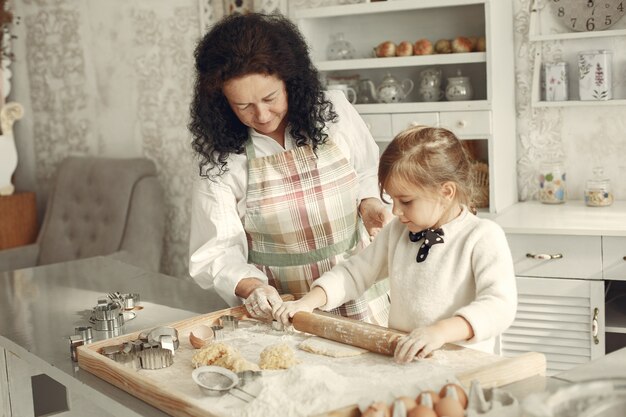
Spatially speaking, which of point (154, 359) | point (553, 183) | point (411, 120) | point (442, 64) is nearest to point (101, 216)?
point (411, 120)

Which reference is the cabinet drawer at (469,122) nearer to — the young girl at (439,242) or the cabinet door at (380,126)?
the cabinet door at (380,126)

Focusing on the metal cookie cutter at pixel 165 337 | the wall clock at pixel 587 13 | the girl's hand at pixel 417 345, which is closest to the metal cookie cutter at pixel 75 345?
the metal cookie cutter at pixel 165 337

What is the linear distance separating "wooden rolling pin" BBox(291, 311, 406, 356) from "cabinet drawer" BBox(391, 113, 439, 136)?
5.79 feet

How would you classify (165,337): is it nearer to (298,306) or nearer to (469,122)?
(298,306)

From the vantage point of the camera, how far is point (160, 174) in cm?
490

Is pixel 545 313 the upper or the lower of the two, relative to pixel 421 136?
lower

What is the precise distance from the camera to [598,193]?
344 cm

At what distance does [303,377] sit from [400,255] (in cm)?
52

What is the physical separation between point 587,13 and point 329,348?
7.68 feet

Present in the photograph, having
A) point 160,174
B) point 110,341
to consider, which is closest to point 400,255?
point 110,341

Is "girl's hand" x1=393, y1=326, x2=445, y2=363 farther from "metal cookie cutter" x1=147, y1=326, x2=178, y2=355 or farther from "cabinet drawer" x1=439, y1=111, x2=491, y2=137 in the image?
"cabinet drawer" x1=439, y1=111, x2=491, y2=137

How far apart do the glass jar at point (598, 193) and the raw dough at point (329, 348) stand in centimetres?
206

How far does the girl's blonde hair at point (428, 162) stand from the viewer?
5.74 ft

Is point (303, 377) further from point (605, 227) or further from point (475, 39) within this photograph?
point (475, 39)
